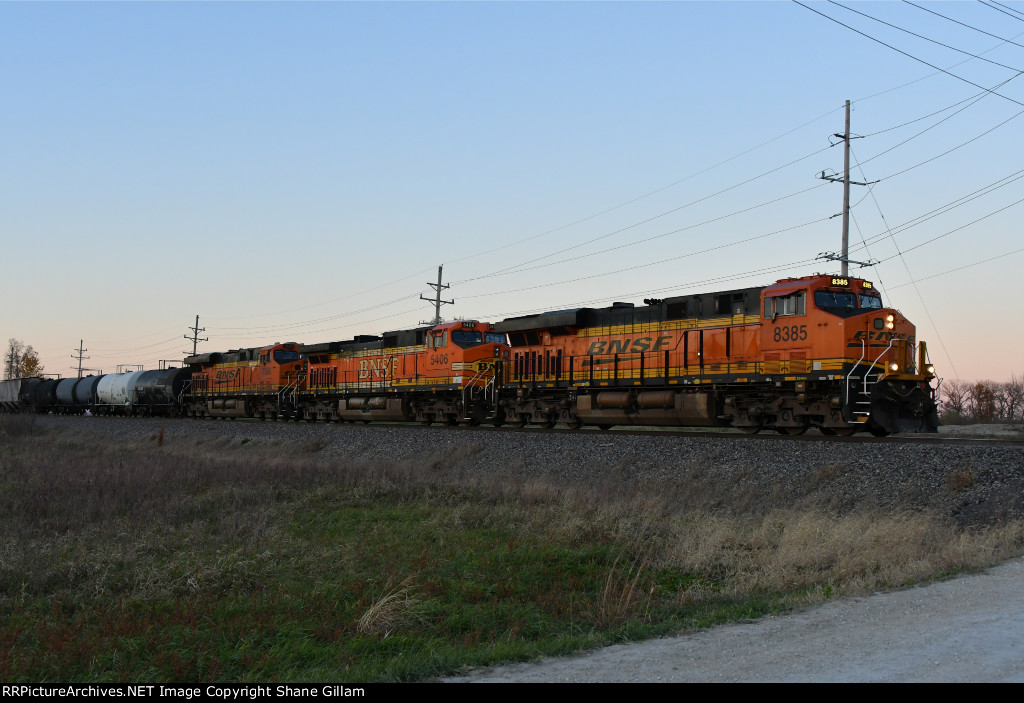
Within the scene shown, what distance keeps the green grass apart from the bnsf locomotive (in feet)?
20.8

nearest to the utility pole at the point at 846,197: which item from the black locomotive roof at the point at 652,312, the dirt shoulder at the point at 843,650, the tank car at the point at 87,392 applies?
the black locomotive roof at the point at 652,312

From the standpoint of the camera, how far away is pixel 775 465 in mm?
13719

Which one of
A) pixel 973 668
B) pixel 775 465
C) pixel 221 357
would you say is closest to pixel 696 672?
pixel 973 668

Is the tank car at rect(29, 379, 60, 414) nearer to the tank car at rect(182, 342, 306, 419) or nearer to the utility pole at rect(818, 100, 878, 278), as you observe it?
the tank car at rect(182, 342, 306, 419)

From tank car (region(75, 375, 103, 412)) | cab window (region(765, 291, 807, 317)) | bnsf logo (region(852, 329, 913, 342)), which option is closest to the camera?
bnsf logo (region(852, 329, 913, 342))

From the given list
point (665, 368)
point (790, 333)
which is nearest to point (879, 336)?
point (790, 333)

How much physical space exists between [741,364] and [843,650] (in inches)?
589

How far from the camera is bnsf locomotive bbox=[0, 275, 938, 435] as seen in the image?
17.6 m

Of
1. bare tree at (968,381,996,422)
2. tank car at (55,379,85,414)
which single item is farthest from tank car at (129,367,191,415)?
bare tree at (968,381,996,422)

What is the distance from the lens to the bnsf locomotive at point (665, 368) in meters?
17.6

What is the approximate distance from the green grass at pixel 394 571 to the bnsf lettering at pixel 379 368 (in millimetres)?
17410

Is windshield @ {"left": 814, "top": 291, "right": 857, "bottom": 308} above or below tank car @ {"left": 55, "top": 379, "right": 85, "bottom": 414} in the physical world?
above

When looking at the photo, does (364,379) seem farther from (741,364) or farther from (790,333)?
(790,333)
